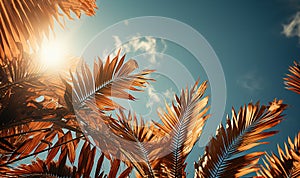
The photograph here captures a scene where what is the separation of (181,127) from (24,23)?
1499 millimetres

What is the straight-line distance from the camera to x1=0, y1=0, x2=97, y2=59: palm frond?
5.33 feet

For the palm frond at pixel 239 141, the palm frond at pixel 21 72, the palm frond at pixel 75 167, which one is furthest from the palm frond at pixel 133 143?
the palm frond at pixel 21 72

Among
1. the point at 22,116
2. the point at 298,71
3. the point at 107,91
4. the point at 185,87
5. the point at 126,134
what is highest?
the point at 298,71

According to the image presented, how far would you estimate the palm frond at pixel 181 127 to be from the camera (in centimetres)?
243

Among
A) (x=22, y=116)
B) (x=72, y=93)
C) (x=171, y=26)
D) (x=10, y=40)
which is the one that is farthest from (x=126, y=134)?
(x=171, y=26)

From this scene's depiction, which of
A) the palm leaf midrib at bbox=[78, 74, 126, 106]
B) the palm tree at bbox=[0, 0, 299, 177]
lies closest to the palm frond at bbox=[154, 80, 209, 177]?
the palm tree at bbox=[0, 0, 299, 177]

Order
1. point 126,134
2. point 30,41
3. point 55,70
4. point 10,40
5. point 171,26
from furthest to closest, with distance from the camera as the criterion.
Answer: point 171,26, point 55,70, point 126,134, point 30,41, point 10,40

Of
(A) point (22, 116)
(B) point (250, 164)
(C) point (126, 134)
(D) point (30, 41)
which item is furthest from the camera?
(C) point (126, 134)

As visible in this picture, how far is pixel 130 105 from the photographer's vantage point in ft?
8.59

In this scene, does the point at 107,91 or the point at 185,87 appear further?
the point at 185,87

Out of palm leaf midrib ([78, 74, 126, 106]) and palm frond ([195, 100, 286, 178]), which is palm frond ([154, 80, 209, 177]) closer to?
palm frond ([195, 100, 286, 178])

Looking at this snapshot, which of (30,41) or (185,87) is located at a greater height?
(185,87)

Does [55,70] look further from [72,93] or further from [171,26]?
[171,26]

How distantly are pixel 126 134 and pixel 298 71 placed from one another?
1.60 meters
